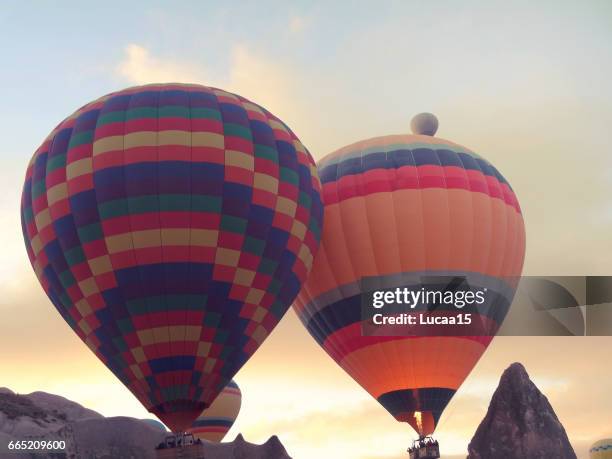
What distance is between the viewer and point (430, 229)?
2664 cm

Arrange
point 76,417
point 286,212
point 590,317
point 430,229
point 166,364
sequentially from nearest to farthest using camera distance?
point 166,364
point 286,212
point 430,229
point 590,317
point 76,417

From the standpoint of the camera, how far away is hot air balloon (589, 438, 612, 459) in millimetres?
60597

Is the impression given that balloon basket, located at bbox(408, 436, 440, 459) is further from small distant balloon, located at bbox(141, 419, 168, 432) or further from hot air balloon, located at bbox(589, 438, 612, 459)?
hot air balloon, located at bbox(589, 438, 612, 459)

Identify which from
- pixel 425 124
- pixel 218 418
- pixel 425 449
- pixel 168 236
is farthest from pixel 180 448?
pixel 218 418

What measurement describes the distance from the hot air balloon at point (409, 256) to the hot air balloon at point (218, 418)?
666 inches

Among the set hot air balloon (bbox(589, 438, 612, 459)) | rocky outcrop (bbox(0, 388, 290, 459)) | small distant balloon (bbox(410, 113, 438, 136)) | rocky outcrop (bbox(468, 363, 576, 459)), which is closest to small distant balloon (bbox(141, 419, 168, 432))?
rocky outcrop (bbox(0, 388, 290, 459))

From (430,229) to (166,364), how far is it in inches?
403

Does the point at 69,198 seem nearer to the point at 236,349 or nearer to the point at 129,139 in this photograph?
the point at 129,139

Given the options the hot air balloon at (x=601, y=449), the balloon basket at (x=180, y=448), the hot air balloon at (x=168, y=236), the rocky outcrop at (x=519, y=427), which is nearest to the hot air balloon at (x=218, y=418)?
the rocky outcrop at (x=519, y=427)

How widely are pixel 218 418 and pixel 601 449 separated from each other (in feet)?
107

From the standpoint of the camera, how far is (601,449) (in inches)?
2415

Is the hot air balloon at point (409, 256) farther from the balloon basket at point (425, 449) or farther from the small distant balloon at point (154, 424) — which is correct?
the small distant balloon at point (154, 424)

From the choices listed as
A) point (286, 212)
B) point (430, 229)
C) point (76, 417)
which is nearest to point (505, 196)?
point (430, 229)
